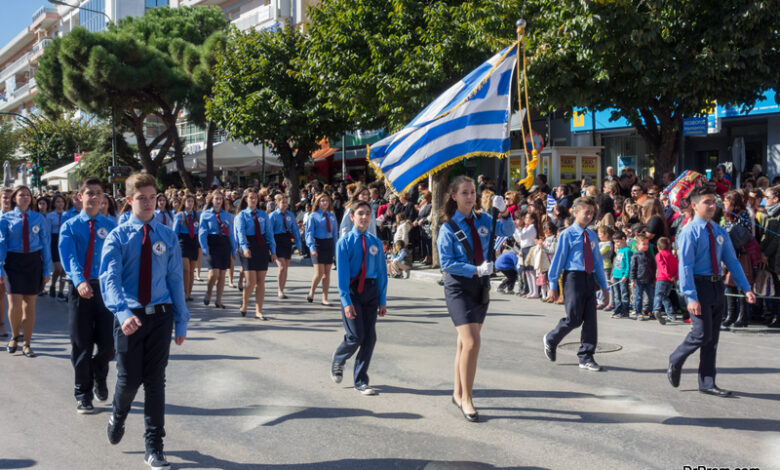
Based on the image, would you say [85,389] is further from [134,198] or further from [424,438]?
[424,438]

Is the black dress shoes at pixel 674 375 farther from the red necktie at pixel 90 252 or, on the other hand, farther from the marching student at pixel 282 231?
the marching student at pixel 282 231

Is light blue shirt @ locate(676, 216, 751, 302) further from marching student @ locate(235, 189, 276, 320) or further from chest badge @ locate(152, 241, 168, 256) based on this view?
marching student @ locate(235, 189, 276, 320)

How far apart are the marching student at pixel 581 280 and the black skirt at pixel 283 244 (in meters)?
6.08

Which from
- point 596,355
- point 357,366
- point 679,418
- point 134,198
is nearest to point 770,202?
point 596,355

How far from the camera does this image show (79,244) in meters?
6.48

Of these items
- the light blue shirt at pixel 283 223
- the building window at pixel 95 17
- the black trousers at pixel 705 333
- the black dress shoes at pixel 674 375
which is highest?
the building window at pixel 95 17

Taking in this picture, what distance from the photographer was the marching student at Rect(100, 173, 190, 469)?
484cm

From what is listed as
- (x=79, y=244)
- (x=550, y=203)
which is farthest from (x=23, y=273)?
(x=550, y=203)

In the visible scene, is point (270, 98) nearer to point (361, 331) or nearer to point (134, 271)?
point (361, 331)

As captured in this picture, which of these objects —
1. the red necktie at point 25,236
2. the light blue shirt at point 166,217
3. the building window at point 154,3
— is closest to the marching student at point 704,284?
the red necktie at point 25,236

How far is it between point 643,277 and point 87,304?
7603 mm

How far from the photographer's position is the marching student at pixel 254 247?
10781 mm

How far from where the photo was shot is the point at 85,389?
621cm

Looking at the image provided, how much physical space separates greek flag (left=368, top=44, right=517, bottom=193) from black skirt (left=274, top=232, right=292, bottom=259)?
6097 millimetres
